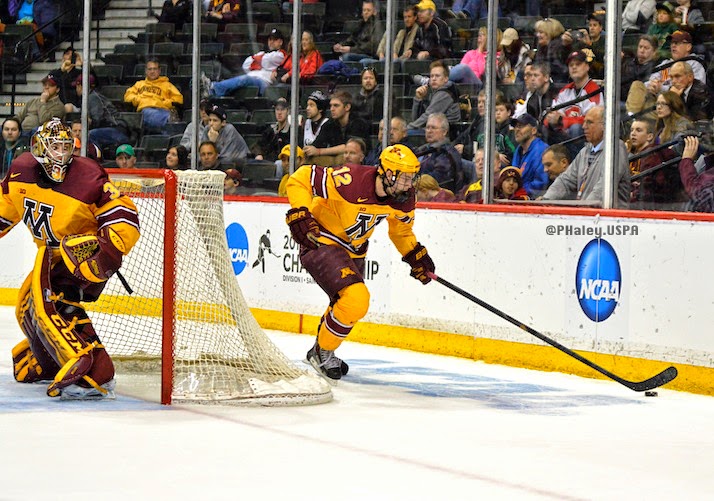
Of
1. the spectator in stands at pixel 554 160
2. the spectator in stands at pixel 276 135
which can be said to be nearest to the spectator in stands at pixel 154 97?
Result: the spectator in stands at pixel 276 135

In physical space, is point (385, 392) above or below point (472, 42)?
below

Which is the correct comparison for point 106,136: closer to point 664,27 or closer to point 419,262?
point 419,262

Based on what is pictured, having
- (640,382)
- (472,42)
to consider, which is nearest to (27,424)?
(640,382)

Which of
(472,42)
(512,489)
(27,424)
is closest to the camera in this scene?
(512,489)

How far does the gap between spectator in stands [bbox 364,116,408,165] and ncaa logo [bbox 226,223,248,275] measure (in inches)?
47.2

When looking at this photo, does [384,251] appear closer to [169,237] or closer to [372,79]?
[372,79]

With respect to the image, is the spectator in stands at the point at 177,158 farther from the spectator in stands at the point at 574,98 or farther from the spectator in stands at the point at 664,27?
the spectator in stands at the point at 664,27

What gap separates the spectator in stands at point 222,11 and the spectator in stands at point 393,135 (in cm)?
175

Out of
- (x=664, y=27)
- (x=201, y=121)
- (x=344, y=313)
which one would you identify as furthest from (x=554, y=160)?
(x=201, y=121)

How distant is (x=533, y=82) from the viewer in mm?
7641

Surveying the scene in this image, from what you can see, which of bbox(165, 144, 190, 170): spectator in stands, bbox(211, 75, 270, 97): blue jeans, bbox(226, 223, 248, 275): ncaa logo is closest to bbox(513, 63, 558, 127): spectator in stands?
bbox(211, 75, 270, 97): blue jeans

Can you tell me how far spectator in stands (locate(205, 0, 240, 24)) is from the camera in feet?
31.9

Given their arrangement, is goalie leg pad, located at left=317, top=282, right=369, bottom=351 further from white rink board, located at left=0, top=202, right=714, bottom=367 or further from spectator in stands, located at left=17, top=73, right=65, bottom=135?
spectator in stands, located at left=17, top=73, right=65, bottom=135

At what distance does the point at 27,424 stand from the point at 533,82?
12.5ft
